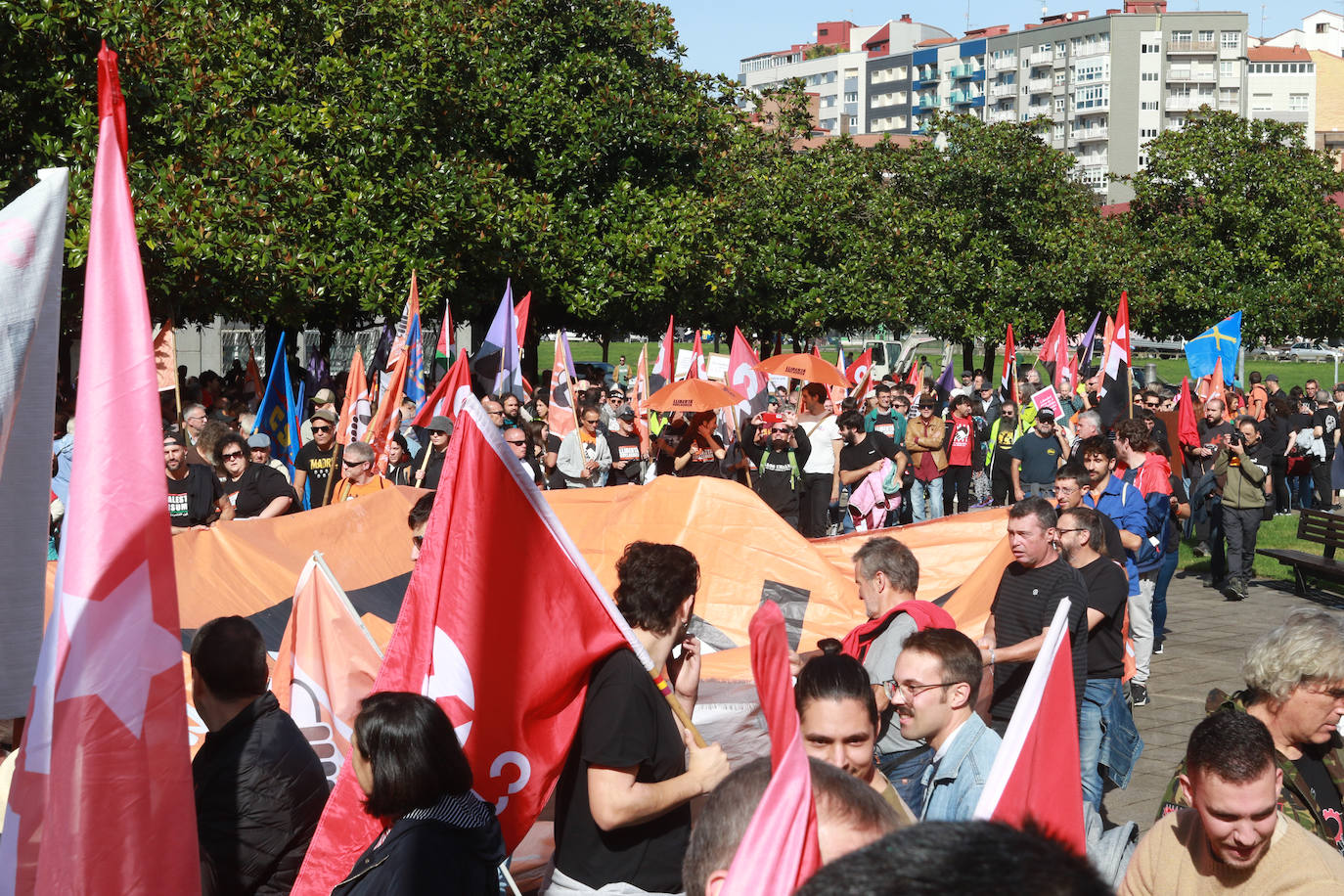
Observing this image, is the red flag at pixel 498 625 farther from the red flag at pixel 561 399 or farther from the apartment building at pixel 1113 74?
the apartment building at pixel 1113 74

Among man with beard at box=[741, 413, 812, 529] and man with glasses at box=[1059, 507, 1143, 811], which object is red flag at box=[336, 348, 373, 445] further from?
man with glasses at box=[1059, 507, 1143, 811]

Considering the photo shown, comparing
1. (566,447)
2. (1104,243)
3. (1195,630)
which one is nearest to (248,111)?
Result: (566,447)

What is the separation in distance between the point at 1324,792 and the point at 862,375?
69.5 ft

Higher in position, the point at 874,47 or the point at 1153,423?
the point at 874,47

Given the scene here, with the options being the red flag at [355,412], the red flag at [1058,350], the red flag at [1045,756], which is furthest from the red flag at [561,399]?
the red flag at [1045,756]

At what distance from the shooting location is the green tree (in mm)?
37594

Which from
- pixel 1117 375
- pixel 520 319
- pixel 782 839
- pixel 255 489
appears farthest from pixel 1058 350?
pixel 782 839

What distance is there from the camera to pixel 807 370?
16984 millimetres

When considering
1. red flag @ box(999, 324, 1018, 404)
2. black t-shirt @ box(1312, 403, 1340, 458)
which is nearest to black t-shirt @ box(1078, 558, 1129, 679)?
red flag @ box(999, 324, 1018, 404)

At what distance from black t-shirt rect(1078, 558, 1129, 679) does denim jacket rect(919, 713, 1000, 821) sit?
7.47 feet

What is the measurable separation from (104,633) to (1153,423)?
12622 mm

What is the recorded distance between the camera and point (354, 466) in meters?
9.65

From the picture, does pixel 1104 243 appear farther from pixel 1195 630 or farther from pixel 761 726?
pixel 761 726

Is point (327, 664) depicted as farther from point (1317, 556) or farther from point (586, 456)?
point (1317, 556)
